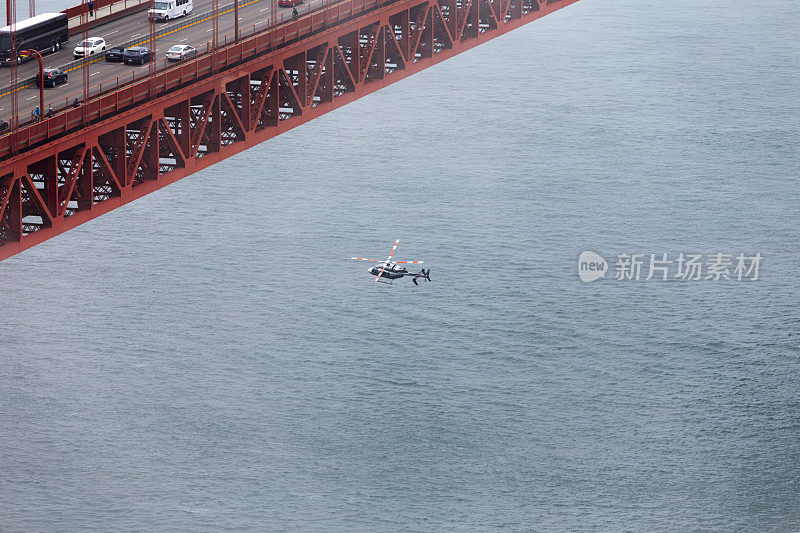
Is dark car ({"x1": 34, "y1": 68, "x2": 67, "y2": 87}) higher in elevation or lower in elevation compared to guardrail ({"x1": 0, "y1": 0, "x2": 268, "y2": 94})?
higher

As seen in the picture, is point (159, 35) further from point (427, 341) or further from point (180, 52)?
point (427, 341)

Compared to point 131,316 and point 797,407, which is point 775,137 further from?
point 131,316

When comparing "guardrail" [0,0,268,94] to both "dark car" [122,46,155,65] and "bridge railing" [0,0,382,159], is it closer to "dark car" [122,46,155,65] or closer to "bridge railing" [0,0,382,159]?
"dark car" [122,46,155,65]

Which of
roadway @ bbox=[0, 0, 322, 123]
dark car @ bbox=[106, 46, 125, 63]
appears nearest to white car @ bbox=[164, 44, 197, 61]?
roadway @ bbox=[0, 0, 322, 123]

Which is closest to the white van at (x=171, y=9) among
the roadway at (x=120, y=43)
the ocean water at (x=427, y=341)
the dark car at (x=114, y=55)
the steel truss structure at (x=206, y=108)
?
the roadway at (x=120, y=43)

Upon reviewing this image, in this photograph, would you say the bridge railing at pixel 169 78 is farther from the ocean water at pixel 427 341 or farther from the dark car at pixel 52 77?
the ocean water at pixel 427 341

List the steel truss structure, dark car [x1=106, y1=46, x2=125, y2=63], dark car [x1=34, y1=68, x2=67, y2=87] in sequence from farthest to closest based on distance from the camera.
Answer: dark car [x1=106, y1=46, x2=125, y2=63]
dark car [x1=34, y1=68, x2=67, y2=87]
the steel truss structure

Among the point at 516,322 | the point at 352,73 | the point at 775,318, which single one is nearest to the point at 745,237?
the point at 775,318
